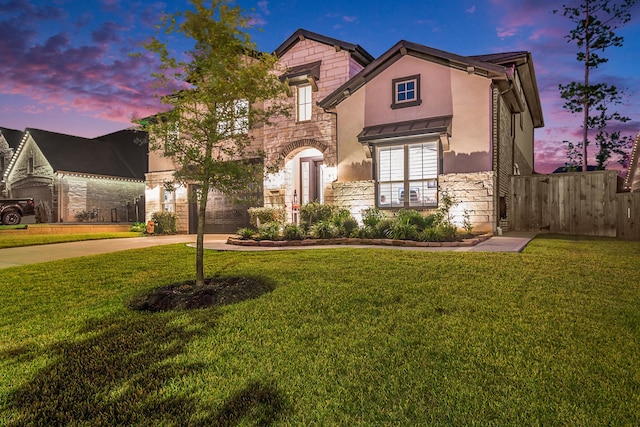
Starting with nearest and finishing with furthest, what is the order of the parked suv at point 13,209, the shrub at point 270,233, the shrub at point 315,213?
the shrub at point 270,233 < the shrub at point 315,213 < the parked suv at point 13,209

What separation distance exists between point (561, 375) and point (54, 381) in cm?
308

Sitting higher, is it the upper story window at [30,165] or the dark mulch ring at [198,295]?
the upper story window at [30,165]

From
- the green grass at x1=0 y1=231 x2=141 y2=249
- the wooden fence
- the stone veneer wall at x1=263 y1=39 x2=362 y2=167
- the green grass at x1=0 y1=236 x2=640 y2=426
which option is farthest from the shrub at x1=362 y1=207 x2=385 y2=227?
the green grass at x1=0 y1=231 x2=141 y2=249

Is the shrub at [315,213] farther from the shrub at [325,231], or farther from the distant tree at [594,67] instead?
the distant tree at [594,67]

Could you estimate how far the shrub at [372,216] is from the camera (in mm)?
9727

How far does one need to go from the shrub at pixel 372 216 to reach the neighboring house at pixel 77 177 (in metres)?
14.4

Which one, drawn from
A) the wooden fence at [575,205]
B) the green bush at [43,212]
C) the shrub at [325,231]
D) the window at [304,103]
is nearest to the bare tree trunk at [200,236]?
the shrub at [325,231]

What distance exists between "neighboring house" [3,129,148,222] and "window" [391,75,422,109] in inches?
566

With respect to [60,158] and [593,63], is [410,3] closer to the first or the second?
[593,63]

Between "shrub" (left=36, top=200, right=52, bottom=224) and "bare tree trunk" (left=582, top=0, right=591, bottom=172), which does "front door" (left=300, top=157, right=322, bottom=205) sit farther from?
"shrub" (left=36, top=200, right=52, bottom=224)

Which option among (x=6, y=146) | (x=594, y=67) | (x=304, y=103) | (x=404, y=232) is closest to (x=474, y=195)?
(x=404, y=232)

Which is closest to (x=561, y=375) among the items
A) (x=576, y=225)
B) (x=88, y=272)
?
(x=88, y=272)

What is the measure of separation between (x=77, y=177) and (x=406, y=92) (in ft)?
63.1

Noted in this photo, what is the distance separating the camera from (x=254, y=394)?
190 cm
